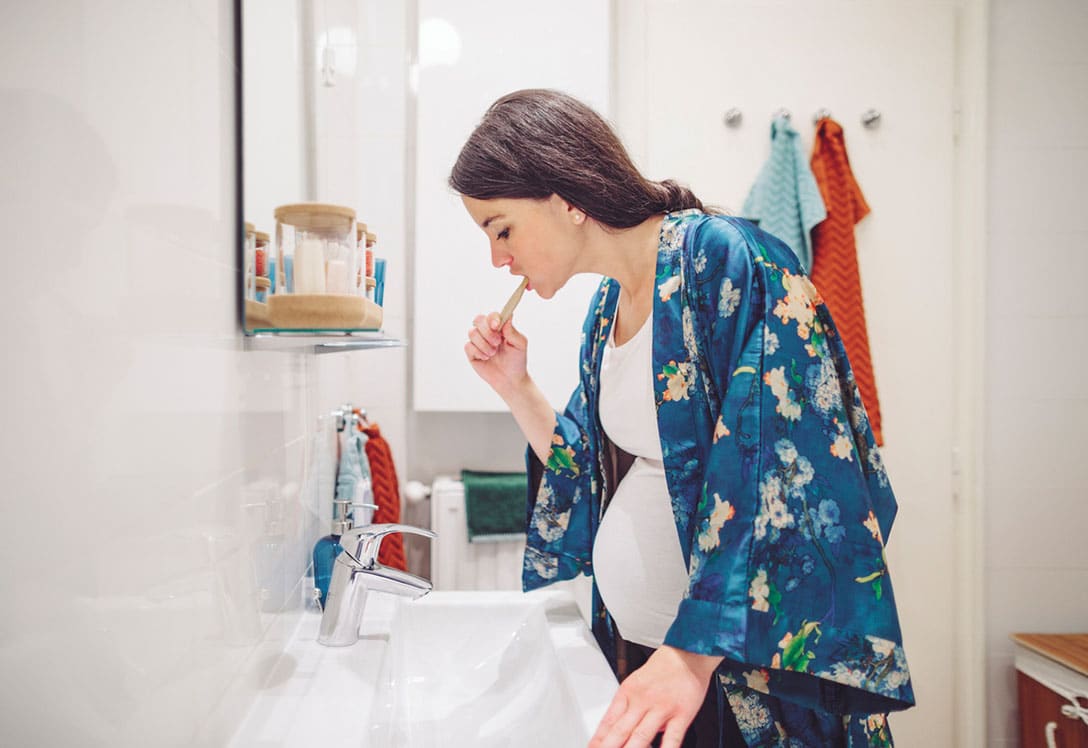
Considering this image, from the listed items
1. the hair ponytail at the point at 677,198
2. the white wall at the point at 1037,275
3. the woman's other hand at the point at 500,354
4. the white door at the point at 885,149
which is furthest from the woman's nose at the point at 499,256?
the white wall at the point at 1037,275

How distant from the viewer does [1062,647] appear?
1.65m

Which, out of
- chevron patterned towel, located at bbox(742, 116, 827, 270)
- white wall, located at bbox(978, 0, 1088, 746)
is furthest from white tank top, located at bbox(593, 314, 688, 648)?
white wall, located at bbox(978, 0, 1088, 746)

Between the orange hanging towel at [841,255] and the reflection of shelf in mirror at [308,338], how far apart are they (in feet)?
4.00

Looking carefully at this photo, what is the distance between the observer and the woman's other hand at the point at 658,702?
23.1 inches

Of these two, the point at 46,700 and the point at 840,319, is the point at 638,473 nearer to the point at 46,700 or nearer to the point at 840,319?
the point at 46,700

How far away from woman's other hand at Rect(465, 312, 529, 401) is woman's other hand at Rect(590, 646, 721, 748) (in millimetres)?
529

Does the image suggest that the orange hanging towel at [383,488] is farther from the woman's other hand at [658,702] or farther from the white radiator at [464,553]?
the woman's other hand at [658,702]

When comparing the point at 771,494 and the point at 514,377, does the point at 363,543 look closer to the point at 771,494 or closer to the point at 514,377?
the point at 514,377

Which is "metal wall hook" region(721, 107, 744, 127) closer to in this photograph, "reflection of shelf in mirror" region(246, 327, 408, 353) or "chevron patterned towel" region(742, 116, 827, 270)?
"chevron patterned towel" region(742, 116, 827, 270)

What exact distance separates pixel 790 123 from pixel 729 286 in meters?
1.28

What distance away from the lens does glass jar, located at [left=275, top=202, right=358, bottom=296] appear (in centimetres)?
72

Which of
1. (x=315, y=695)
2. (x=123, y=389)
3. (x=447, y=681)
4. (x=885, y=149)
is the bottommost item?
(x=447, y=681)

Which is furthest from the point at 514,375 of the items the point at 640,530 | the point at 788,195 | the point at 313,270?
the point at 788,195

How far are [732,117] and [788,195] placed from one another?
9.9 inches
